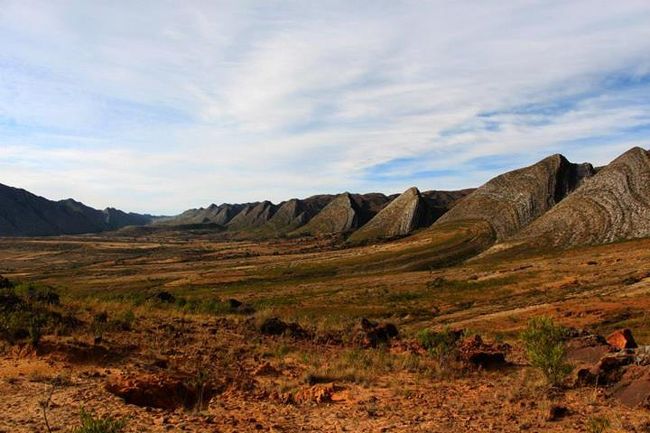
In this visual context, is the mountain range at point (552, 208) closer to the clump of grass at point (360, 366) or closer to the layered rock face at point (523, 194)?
the layered rock face at point (523, 194)

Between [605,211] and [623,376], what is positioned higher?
[605,211]

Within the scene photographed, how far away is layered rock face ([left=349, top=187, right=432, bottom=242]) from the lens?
110938mm

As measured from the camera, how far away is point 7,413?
849 centimetres

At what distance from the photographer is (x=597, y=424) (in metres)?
8.12

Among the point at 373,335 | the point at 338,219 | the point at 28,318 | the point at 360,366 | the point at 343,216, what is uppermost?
the point at 343,216

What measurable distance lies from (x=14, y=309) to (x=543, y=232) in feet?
220

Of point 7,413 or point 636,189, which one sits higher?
point 636,189

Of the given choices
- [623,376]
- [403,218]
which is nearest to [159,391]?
[623,376]

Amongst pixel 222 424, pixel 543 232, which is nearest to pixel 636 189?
pixel 543 232

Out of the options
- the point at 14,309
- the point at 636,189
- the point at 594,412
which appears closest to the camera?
the point at 594,412

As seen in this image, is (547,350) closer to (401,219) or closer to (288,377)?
(288,377)

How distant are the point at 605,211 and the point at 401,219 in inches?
2146

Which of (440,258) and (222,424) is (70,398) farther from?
(440,258)

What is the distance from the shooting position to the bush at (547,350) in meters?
11.4
